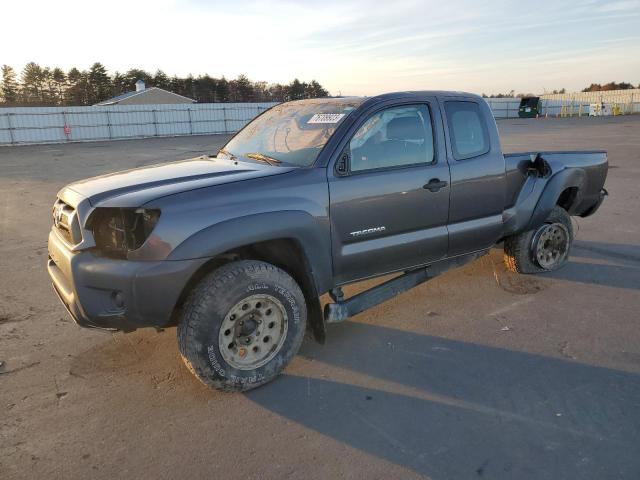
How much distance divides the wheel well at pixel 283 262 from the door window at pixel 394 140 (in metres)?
0.75

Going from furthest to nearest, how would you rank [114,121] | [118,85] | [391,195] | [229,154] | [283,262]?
[118,85] → [114,121] → [229,154] → [391,195] → [283,262]

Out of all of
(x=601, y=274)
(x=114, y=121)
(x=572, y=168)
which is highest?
(x=114, y=121)

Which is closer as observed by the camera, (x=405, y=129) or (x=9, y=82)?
(x=405, y=129)

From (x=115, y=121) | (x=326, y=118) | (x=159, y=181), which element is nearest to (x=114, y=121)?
(x=115, y=121)

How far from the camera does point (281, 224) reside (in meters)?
3.15

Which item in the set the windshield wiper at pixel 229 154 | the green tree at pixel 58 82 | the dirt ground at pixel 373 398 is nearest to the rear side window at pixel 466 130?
the dirt ground at pixel 373 398

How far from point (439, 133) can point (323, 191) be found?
1291 millimetres

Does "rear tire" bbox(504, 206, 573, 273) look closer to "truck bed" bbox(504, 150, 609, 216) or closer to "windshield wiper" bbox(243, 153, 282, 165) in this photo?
"truck bed" bbox(504, 150, 609, 216)

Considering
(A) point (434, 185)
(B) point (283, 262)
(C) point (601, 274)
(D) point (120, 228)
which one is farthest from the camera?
(C) point (601, 274)

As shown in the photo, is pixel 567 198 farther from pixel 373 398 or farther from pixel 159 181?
pixel 159 181

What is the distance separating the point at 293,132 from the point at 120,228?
157 centimetres

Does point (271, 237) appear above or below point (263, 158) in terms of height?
below

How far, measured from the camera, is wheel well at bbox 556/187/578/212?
17.8 ft

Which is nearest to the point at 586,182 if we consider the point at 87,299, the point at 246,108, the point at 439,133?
the point at 439,133
